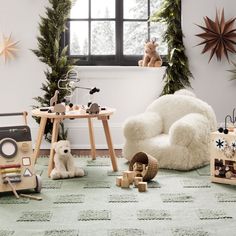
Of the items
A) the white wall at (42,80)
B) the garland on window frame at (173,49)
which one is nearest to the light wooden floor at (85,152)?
the white wall at (42,80)

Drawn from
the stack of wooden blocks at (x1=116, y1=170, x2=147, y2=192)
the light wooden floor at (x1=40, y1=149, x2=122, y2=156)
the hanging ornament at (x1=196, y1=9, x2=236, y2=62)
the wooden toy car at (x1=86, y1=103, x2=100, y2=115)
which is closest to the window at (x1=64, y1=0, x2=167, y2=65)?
the hanging ornament at (x1=196, y1=9, x2=236, y2=62)

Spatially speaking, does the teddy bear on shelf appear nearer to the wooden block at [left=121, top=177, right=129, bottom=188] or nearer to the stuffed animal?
the stuffed animal

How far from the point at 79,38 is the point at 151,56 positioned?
2.92 feet

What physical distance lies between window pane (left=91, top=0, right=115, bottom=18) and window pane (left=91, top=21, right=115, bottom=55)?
3.1 inches

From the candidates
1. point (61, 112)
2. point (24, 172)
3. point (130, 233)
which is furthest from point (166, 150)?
point (130, 233)

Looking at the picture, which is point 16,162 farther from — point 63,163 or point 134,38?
point 134,38

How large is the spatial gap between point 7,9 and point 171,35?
183cm

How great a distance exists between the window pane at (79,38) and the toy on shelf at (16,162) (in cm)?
228

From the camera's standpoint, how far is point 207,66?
19.8ft

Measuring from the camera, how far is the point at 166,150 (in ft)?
15.7

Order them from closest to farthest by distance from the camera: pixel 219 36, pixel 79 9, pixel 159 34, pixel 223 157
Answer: pixel 223 157
pixel 219 36
pixel 79 9
pixel 159 34

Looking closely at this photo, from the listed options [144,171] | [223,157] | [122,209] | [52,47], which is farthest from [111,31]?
[122,209]

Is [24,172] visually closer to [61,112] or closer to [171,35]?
[61,112]

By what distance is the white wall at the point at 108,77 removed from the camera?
19.3 ft
